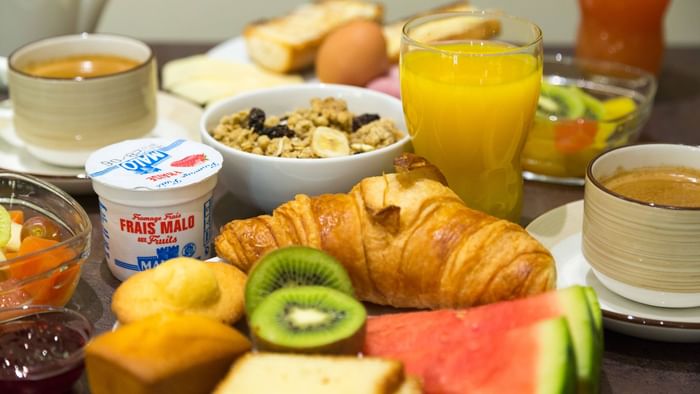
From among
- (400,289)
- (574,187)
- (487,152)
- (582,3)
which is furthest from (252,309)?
(582,3)

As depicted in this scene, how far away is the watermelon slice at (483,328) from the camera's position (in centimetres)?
102

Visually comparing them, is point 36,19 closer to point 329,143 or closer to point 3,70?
point 3,70

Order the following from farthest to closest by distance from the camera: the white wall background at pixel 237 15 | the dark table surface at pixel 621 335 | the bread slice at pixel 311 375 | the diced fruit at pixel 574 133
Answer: the white wall background at pixel 237 15 → the diced fruit at pixel 574 133 → the dark table surface at pixel 621 335 → the bread slice at pixel 311 375

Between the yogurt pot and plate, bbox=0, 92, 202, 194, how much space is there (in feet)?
0.76

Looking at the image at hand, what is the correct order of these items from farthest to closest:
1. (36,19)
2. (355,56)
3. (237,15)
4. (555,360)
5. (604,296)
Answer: (237,15), (36,19), (355,56), (604,296), (555,360)

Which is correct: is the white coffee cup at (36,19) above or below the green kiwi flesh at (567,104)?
above

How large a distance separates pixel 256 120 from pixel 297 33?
2.36ft

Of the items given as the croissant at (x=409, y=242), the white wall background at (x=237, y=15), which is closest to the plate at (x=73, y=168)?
the croissant at (x=409, y=242)

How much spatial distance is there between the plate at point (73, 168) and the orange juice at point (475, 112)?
0.54 m

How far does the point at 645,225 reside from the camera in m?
1.15

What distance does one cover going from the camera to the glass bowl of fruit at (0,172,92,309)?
3.85 feet

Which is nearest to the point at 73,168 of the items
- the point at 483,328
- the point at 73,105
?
the point at 73,105

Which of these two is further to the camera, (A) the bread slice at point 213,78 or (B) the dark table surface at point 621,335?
(A) the bread slice at point 213,78

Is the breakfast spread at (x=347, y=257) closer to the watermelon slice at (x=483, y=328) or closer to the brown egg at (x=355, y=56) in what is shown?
the watermelon slice at (x=483, y=328)
